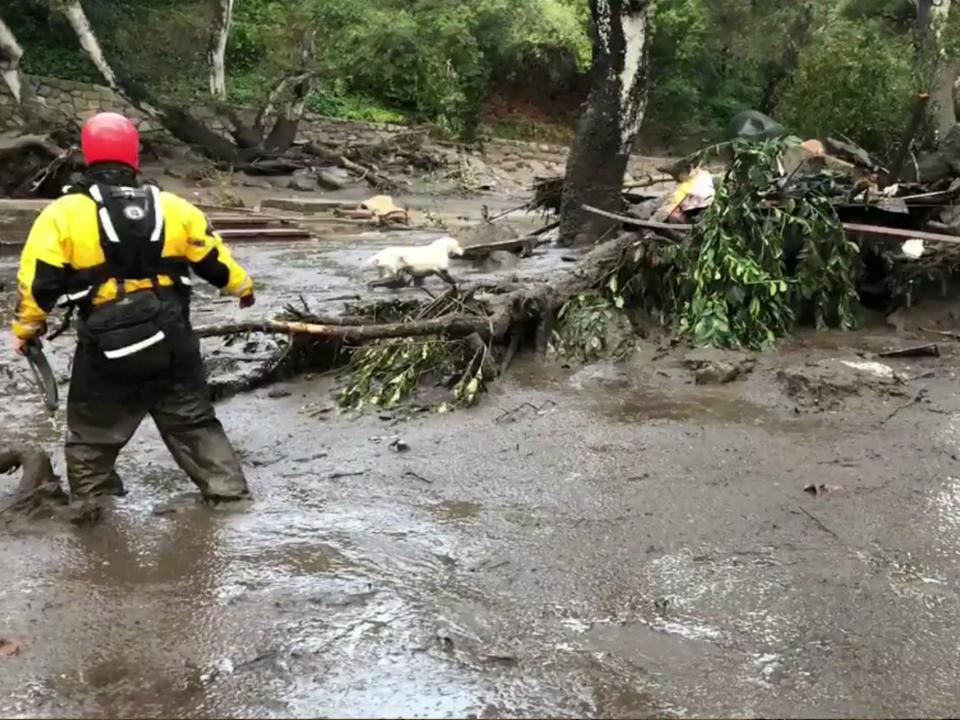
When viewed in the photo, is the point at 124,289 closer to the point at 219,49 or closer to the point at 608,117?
the point at 608,117

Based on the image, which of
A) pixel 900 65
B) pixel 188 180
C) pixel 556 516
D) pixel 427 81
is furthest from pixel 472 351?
pixel 427 81

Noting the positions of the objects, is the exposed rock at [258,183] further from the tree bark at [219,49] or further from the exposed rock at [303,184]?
the tree bark at [219,49]

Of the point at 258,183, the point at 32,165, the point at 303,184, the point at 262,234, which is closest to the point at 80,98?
the point at 258,183

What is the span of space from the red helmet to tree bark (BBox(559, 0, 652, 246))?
6.07m

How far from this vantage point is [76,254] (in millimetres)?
4328

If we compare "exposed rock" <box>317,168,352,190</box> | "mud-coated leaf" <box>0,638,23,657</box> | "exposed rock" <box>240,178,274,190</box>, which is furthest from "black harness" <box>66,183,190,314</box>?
"exposed rock" <box>317,168,352,190</box>

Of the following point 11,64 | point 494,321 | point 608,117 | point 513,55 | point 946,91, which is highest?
point 513,55

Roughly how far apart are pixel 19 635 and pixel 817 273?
20.4 ft

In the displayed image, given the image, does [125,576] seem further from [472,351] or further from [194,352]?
[472,351]

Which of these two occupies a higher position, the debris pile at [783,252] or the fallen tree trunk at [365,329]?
the debris pile at [783,252]

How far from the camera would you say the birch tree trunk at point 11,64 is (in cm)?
1972

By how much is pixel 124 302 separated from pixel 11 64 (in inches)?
721

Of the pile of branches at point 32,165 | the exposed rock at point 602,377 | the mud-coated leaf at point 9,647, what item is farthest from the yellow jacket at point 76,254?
the pile of branches at point 32,165

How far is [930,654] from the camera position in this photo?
346 centimetres
